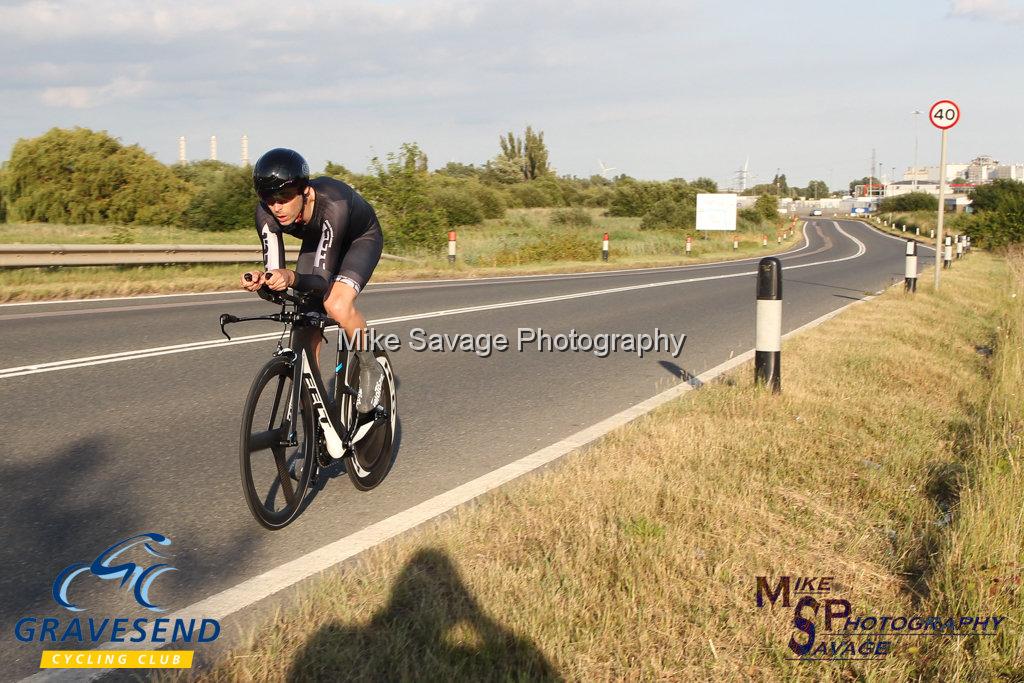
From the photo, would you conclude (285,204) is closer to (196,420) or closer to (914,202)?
(196,420)

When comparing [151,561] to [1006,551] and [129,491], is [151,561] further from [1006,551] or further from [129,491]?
[1006,551]

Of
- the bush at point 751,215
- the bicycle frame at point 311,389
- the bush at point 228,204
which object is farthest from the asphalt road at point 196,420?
the bush at point 751,215

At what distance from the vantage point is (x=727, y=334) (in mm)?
10984

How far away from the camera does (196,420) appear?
18.8 ft

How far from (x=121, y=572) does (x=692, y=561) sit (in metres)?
2.23

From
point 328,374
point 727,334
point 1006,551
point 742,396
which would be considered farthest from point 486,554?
point 727,334

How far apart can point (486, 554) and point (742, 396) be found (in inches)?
131

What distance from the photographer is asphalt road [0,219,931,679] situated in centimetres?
360

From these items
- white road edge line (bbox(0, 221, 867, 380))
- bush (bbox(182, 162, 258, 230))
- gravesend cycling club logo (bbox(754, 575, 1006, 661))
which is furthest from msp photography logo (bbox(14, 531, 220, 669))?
bush (bbox(182, 162, 258, 230))

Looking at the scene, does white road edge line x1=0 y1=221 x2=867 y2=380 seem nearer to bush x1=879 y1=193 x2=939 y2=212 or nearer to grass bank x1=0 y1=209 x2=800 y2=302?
grass bank x1=0 y1=209 x2=800 y2=302

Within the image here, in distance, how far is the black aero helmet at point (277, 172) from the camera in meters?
3.88

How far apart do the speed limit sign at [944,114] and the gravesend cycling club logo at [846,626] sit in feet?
48.4

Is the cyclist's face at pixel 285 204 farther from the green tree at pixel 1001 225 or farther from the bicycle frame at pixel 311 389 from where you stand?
the green tree at pixel 1001 225

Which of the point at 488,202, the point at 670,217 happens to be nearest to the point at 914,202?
the point at 670,217
